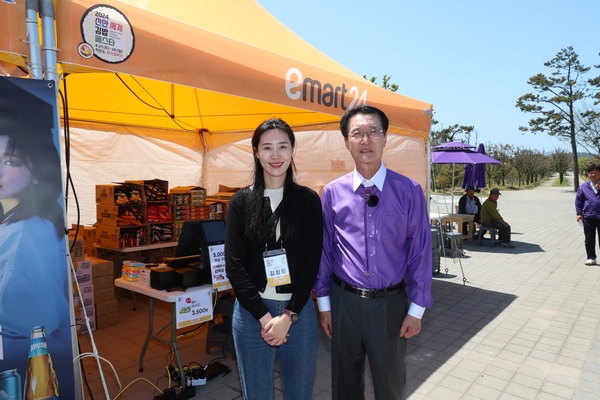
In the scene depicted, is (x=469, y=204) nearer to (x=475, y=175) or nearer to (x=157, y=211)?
(x=475, y=175)

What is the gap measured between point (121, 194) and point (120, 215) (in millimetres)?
293

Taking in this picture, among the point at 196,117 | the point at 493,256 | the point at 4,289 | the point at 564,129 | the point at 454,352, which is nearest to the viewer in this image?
the point at 4,289

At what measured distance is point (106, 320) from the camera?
15.4ft

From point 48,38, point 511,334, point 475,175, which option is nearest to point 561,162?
point 475,175

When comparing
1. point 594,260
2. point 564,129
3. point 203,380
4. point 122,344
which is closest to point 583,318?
point 594,260

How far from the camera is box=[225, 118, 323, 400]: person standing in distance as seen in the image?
187 cm

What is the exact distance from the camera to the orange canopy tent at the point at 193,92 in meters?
2.38

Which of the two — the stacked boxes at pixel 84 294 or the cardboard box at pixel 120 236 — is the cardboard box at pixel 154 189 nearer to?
the cardboard box at pixel 120 236

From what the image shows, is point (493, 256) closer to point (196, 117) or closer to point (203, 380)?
point (196, 117)

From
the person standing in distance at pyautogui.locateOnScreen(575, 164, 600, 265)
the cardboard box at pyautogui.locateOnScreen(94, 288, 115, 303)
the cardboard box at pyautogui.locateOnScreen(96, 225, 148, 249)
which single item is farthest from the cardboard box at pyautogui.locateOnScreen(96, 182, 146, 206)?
the person standing in distance at pyautogui.locateOnScreen(575, 164, 600, 265)

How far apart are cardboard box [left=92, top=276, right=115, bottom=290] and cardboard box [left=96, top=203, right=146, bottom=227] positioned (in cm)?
90

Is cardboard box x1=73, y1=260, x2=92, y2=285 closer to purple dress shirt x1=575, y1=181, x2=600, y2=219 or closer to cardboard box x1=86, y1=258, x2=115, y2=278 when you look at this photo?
cardboard box x1=86, y1=258, x2=115, y2=278

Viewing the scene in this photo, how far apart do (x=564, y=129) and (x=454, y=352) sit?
35.2 meters

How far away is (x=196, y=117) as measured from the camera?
7500 mm
